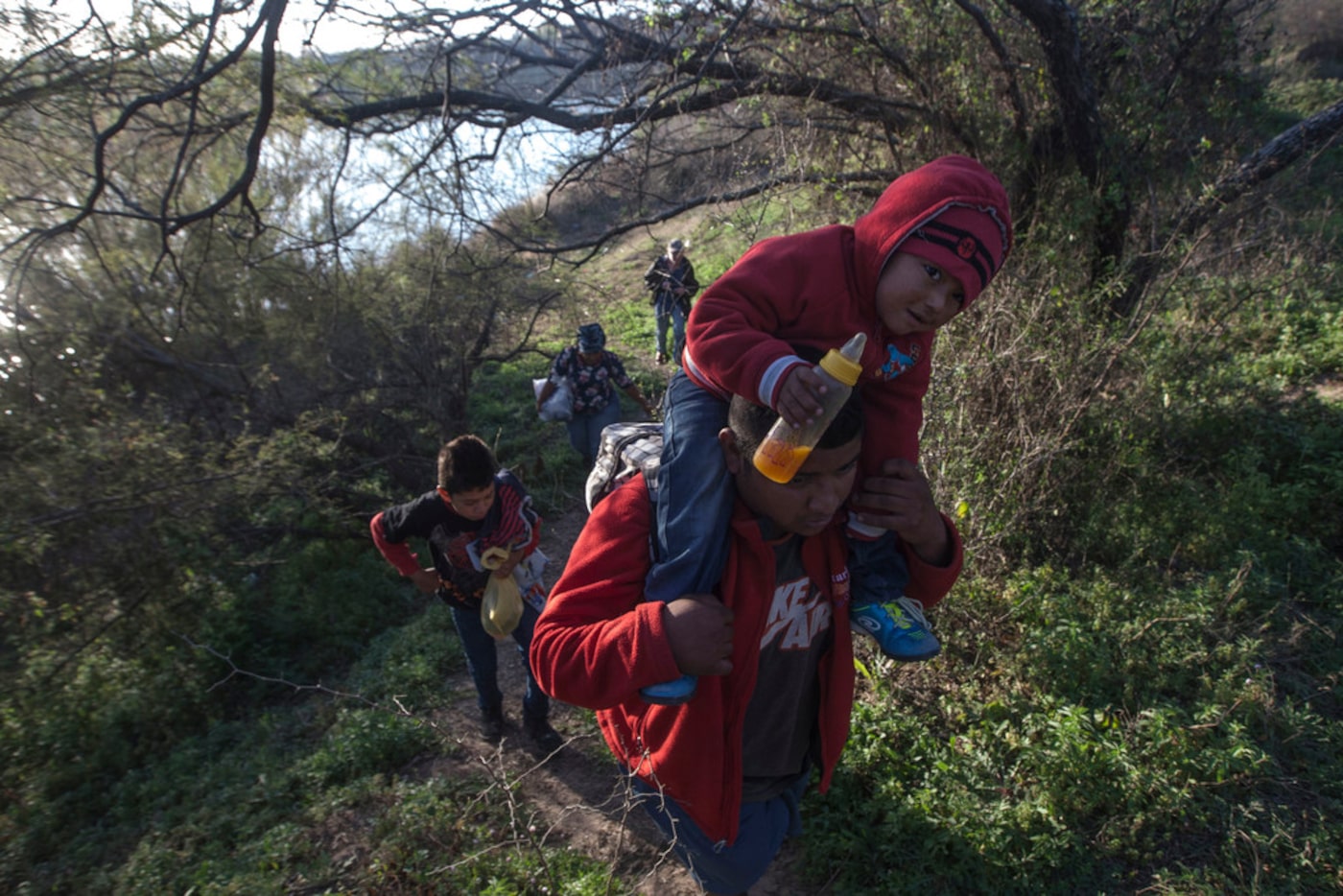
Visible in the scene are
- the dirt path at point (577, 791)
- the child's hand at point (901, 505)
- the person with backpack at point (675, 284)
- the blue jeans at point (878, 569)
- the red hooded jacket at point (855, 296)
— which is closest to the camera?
the child's hand at point (901, 505)

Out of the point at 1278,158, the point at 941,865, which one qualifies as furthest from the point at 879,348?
the point at 1278,158

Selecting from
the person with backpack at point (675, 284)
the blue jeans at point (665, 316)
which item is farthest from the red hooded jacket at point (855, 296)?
the blue jeans at point (665, 316)

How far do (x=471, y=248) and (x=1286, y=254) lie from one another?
26.5 ft

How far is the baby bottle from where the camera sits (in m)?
1.47

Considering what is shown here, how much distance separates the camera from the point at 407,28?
5.66 m

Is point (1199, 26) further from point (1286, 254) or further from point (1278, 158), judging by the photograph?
point (1286, 254)

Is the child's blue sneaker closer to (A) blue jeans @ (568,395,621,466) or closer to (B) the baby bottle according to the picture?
(B) the baby bottle

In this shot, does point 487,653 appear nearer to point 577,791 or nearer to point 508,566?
point 508,566

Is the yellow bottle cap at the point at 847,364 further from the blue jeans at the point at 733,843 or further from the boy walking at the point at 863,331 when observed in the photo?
the blue jeans at the point at 733,843

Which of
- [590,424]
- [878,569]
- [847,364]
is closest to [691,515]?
[847,364]

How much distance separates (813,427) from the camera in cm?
148

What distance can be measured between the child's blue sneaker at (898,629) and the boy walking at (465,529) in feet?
6.37

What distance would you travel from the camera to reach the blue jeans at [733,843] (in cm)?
201

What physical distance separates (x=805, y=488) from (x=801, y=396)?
0.71 ft
